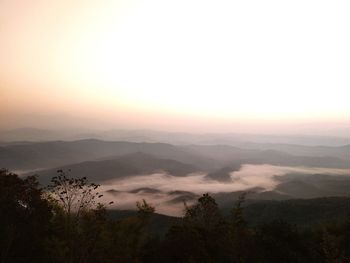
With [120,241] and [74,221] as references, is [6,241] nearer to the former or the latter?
A: [74,221]

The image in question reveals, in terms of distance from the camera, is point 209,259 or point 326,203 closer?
point 209,259

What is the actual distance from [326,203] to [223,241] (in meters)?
168

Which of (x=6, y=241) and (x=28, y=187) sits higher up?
(x=28, y=187)

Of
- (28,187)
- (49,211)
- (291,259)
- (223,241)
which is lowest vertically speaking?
(291,259)

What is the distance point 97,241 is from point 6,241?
9670 millimetres

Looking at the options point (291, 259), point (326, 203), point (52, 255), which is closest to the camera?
point (52, 255)

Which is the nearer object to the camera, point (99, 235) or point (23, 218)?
point (99, 235)

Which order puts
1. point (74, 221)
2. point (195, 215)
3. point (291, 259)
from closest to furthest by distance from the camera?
point (74, 221), point (291, 259), point (195, 215)

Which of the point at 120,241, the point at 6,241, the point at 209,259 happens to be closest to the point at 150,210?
the point at 120,241

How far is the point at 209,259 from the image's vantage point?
4462cm

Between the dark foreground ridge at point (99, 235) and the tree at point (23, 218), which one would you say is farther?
the tree at point (23, 218)

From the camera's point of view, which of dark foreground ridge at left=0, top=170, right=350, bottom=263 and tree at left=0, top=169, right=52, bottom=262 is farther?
tree at left=0, top=169, right=52, bottom=262

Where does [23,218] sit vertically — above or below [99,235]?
above

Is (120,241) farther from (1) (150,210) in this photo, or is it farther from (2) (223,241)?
(2) (223,241)
